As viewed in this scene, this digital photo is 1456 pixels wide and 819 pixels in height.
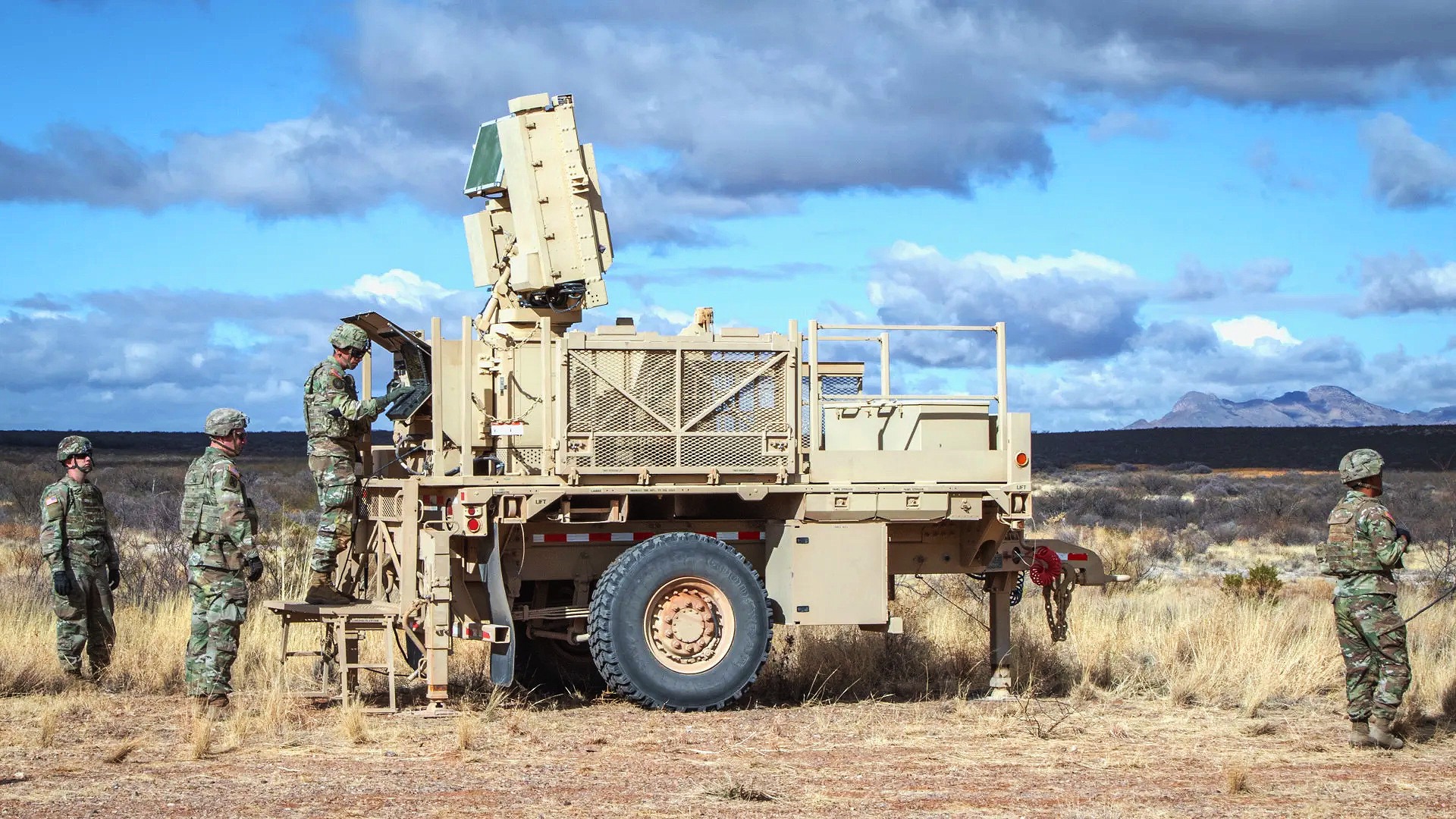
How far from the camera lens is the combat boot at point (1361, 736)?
32.8ft

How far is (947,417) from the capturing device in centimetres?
1187

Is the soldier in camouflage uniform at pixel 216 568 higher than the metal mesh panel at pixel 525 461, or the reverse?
the metal mesh panel at pixel 525 461

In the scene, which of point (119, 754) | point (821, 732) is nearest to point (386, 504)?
point (119, 754)

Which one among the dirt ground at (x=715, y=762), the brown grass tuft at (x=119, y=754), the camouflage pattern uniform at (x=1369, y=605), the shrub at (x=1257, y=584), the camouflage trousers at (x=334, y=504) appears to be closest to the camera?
the dirt ground at (x=715, y=762)

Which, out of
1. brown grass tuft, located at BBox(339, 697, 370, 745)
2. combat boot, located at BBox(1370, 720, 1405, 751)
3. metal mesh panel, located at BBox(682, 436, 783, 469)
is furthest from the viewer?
metal mesh panel, located at BBox(682, 436, 783, 469)

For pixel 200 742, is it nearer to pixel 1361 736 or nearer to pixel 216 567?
pixel 216 567

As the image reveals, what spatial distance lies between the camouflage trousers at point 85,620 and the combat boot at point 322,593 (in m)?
1.57

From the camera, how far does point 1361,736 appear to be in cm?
1001

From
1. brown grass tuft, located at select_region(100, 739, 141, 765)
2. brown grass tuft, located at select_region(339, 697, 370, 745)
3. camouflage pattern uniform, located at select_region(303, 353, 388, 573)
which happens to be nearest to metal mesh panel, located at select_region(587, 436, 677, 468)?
camouflage pattern uniform, located at select_region(303, 353, 388, 573)

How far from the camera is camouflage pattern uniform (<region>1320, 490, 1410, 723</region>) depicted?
977 centimetres

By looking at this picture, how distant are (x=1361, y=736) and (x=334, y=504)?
706cm

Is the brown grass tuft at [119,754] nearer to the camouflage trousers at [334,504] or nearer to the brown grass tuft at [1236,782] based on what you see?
the camouflage trousers at [334,504]

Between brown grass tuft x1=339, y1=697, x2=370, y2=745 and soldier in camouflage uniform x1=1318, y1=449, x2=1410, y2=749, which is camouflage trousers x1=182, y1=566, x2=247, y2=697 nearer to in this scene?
brown grass tuft x1=339, y1=697, x2=370, y2=745

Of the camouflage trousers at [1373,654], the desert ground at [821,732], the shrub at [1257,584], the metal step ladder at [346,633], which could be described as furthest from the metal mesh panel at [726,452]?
the shrub at [1257,584]
